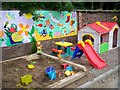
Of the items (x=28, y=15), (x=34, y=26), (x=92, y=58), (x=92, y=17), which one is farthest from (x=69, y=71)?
(x=92, y=17)

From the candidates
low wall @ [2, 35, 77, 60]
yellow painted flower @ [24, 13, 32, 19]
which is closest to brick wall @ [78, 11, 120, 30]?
low wall @ [2, 35, 77, 60]

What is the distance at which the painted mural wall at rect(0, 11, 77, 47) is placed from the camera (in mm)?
7094

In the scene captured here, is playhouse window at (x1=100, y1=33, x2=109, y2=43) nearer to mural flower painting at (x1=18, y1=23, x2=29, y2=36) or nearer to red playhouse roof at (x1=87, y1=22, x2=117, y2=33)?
red playhouse roof at (x1=87, y1=22, x2=117, y2=33)

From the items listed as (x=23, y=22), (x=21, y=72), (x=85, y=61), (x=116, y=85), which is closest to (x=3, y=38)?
(x=23, y=22)

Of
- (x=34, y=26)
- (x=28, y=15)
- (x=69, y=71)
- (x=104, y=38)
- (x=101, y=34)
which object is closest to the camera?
(x=69, y=71)

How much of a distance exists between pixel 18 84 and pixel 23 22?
3267 millimetres

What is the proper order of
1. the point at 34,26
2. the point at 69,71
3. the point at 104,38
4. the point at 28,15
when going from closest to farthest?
the point at 69,71 < the point at 28,15 < the point at 34,26 < the point at 104,38

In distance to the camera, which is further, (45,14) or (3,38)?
(45,14)

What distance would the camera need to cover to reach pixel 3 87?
4859 millimetres

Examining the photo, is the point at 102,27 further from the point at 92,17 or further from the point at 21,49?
the point at 21,49

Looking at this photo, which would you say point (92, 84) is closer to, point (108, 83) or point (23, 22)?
point (108, 83)

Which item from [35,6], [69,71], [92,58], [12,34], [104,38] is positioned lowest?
[69,71]

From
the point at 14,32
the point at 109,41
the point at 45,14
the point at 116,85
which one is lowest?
the point at 116,85

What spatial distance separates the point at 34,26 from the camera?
317 inches
